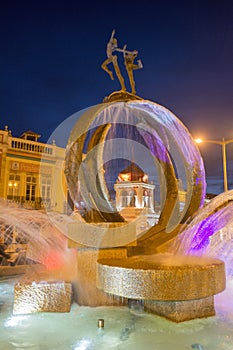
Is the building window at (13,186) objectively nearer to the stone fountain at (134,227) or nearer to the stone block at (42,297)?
the stone fountain at (134,227)

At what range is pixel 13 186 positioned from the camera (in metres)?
25.5

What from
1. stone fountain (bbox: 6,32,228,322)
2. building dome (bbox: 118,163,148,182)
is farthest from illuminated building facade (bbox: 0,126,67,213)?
stone fountain (bbox: 6,32,228,322)

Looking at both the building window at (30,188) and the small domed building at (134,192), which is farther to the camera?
the small domed building at (134,192)

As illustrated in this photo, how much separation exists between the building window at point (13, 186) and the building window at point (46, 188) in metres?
2.43

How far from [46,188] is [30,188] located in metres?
1.68

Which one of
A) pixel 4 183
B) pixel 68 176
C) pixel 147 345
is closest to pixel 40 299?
pixel 147 345

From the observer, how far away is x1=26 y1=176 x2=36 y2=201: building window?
2631 centimetres

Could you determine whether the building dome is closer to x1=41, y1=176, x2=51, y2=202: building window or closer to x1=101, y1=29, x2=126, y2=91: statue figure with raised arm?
x1=41, y1=176, x2=51, y2=202: building window

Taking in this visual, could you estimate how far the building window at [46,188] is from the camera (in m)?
27.2

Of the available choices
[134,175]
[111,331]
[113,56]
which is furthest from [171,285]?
[134,175]

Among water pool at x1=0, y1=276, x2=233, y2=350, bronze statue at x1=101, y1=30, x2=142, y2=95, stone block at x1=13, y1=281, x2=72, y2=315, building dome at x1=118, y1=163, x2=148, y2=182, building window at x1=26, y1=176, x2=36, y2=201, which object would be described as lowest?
water pool at x1=0, y1=276, x2=233, y2=350

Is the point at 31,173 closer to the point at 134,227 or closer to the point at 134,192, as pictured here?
the point at 134,192

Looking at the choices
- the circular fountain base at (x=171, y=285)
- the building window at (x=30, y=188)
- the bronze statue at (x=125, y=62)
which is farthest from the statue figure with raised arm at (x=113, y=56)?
the building window at (x=30, y=188)

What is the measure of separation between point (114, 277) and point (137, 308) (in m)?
0.81
